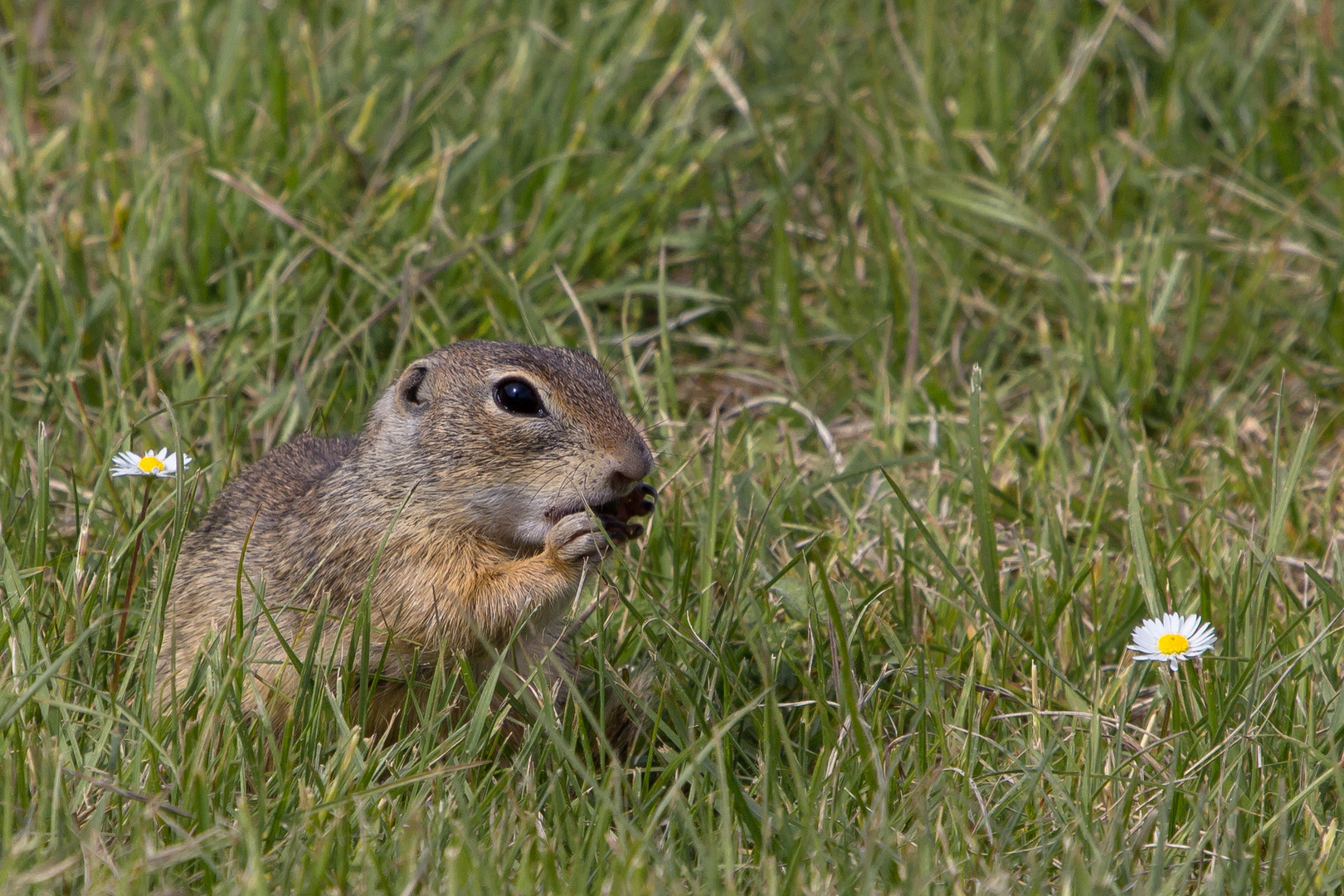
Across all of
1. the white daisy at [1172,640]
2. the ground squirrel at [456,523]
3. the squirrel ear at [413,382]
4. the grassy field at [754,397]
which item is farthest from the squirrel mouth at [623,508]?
the white daisy at [1172,640]

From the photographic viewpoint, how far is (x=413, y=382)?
3.49 metres

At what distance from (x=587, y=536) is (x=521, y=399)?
0.35m

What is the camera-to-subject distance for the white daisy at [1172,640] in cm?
309

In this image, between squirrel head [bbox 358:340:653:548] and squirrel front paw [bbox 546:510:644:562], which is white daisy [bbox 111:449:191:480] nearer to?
squirrel head [bbox 358:340:653:548]

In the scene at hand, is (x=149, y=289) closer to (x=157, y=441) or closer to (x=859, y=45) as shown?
(x=157, y=441)

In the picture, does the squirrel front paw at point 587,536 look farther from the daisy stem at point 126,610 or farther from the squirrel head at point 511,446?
the daisy stem at point 126,610

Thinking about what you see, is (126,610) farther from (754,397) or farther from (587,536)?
(754,397)

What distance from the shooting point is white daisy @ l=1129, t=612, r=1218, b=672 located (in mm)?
3092

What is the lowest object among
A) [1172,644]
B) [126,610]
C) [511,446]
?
[126,610]

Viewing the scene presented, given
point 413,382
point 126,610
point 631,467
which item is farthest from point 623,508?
point 126,610

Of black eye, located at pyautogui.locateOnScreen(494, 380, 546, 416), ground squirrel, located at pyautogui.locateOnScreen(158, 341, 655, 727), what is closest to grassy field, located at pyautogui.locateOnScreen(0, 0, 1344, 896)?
ground squirrel, located at pyautogui.locateOnScreen(158, 341, 655, 727)

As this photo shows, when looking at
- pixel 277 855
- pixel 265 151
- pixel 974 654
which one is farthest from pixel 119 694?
pixel 265 151

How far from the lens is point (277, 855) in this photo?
8.58 ft

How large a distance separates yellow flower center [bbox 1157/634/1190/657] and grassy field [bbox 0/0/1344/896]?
0.38 ft
